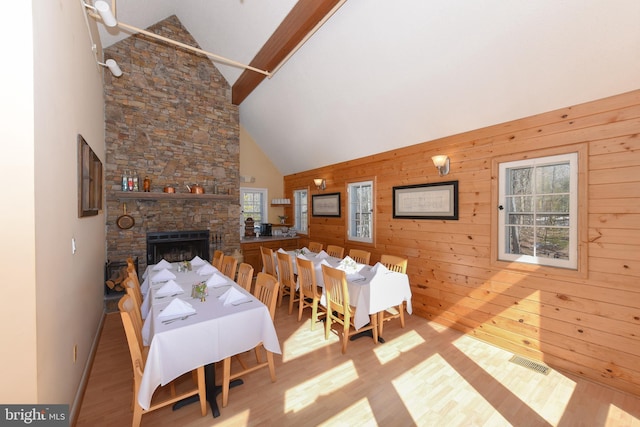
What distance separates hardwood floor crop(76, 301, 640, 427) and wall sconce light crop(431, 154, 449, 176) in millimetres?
2218

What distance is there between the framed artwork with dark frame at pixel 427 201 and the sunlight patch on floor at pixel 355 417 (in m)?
2.52

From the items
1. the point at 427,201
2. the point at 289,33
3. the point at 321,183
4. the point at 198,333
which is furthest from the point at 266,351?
the point at 321,183

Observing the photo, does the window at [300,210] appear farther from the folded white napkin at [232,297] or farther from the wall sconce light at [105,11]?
the wall sconce light at [105,11]

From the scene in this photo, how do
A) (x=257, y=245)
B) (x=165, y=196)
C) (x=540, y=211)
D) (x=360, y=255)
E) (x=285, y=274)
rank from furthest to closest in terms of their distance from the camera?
(x=257, y=245)
(x=165, y=196)
(x=360, y=255)
(x=285, y=274)
(x=540, y=211)

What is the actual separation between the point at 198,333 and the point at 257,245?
417cm

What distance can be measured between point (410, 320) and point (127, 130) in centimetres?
582

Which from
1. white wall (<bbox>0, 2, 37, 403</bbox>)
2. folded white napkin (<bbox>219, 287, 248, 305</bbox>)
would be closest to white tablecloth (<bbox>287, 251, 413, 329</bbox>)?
folded white napkin (<bbox>219, 287, 248, 305</bbox>)

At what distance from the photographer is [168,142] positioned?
16.9ft

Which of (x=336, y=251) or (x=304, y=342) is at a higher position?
(x=336, y=251)

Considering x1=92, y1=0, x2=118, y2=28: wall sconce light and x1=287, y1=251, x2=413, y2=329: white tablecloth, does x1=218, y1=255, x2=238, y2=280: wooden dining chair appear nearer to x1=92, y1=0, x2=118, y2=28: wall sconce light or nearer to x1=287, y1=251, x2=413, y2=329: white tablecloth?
x1=287, y1=251, x2=413, y2=329: white tablecloth

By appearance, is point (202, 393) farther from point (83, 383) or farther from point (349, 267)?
point (349, 267)

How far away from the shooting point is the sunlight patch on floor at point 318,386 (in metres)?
2.19

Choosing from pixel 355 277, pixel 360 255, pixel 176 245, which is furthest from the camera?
pixel 176 245

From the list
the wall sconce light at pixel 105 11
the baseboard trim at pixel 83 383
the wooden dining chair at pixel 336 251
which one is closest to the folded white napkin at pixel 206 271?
the baseboard trim at pixel 83 383
